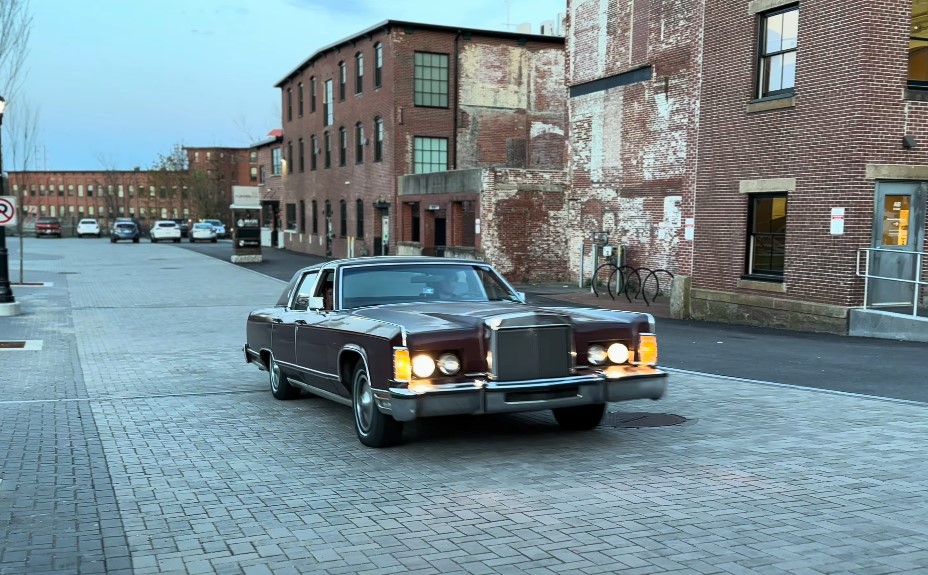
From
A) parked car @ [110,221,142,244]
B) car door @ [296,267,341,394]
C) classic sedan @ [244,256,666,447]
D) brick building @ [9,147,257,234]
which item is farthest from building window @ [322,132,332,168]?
brick building @ [9,147,257,234]

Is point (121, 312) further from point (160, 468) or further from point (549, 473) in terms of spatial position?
point (549, 473)

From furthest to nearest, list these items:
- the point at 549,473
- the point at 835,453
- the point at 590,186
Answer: the point at 590,186, the point at 835,453, the point at 549,473

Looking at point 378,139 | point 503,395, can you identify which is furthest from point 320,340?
point 378,139

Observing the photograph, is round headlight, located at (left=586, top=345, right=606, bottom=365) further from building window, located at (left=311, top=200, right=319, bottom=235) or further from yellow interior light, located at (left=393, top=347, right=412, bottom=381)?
building window, located at (left=311, top=200, right=319, bottom=235)

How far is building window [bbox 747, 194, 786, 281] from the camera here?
1605cm

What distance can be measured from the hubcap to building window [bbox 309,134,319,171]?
136ft

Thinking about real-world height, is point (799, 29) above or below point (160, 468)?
above

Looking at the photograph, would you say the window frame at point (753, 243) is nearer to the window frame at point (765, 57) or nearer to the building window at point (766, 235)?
the building window at point (766, 235)

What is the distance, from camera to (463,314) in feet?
22.9

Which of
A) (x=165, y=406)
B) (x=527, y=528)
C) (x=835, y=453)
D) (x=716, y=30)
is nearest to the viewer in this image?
(x=527, y=528)

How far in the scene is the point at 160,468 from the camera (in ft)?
21.5

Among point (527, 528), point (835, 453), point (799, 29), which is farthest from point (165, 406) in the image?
point (799, 29)

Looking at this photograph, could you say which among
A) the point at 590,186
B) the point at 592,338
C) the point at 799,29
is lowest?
the point at 592,338

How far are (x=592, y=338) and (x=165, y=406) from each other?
4.81 meters
